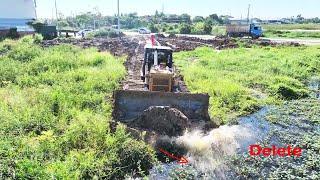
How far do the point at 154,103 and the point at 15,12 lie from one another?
7926 cm

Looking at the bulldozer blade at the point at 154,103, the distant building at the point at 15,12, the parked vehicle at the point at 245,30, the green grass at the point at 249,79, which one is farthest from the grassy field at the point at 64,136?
the distant building at the point at 15,12

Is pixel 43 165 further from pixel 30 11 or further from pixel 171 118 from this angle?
pixel 30 11

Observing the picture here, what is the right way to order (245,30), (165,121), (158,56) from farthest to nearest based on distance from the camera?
(245,30), (158,56), (165,121)

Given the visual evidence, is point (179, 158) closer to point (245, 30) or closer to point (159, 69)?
point (159, 69)

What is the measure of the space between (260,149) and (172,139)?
8.23 feet

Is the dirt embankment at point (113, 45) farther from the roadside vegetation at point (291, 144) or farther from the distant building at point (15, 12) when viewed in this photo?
the distant building at point (15, 12)

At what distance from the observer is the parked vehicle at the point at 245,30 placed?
Answer: 52719 millimetres

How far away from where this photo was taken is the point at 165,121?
10.7 meters

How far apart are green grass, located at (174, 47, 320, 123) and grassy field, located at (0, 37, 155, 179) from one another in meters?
4.27

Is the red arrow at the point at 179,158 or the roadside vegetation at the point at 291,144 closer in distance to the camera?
the roadside vegetation at the point at 291,144

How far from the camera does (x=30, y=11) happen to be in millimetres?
88625

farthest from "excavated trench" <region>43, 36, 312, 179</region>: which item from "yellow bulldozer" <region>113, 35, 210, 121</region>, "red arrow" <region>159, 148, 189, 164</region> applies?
"yellow bulldozer" <region>113, 35, 210, 121</region>

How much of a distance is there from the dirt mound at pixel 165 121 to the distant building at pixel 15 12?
7238 cm

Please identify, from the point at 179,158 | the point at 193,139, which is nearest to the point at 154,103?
the point at 193,139
